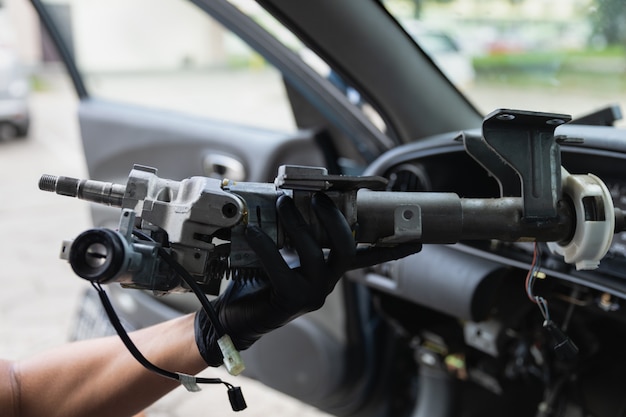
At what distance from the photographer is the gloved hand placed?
855 mm

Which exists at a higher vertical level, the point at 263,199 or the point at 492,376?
the point at 263,199

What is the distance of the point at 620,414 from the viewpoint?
1.70 meters

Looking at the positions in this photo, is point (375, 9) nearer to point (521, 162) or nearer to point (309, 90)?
point (309, 90)

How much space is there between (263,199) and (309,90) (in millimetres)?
1131

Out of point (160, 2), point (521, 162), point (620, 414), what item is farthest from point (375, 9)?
point (160, 2)

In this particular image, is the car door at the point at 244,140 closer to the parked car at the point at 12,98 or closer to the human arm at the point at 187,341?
the human arm at the point at 187,341

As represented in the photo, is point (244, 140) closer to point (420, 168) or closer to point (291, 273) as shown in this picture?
point (420, 168)

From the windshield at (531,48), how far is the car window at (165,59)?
1.06 metres

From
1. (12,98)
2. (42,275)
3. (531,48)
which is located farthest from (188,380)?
(12,98)

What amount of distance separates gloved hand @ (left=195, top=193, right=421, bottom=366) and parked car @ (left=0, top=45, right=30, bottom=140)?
796 cm

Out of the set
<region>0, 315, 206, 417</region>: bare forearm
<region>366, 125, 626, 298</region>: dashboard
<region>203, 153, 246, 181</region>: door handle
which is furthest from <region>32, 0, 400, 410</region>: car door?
<region>0, 315, 206, 417</region>: bare forearm

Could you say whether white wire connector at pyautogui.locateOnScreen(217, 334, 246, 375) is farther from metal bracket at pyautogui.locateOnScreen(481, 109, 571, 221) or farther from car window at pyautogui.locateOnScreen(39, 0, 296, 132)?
car window at pyautogui.locateOnScreen(39, 0, 296, 132)

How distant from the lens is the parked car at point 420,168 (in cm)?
155

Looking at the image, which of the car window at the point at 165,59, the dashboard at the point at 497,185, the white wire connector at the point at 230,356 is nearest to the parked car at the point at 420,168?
the dashboard at the point at 497,185
